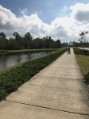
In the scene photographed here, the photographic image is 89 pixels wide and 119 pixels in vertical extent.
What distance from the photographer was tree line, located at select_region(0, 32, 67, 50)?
95.1 m

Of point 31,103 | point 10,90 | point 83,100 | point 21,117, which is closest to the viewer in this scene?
point 21,117

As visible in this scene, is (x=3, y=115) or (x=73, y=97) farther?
(x=73, y=97)

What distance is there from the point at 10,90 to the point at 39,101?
1785 millimetres

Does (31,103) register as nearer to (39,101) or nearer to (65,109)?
(39,101)

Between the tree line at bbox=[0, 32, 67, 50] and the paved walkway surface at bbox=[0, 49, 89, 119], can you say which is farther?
the tree line at bbox=[0, 32, 67, 50]

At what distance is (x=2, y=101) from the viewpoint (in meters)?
6.47

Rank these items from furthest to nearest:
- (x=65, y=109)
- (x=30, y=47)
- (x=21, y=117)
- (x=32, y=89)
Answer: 1. (x=30, y=47)
2. (x=32, y=89)
3. (x=65, y=109)
4. (x=21, y=117)

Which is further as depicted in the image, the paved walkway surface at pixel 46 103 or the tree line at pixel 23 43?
the tree line at pixel 23 43

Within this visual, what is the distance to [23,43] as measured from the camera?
368ft

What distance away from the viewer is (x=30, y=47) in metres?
118

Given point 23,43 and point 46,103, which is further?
point 23,43

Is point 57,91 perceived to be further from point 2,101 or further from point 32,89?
point 2,101

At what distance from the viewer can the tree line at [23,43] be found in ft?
312

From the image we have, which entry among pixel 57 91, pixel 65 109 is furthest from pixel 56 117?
pixel 57 91
